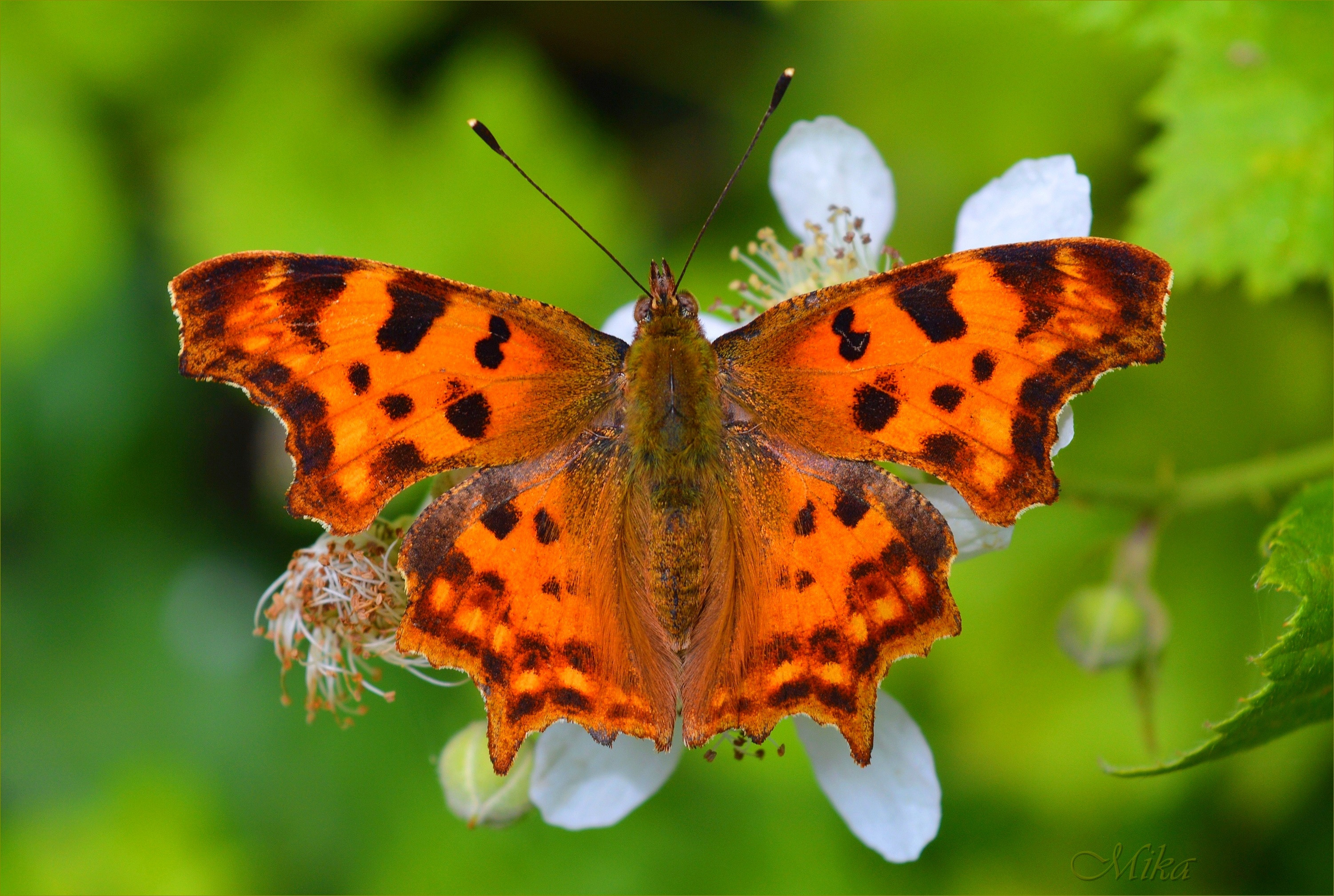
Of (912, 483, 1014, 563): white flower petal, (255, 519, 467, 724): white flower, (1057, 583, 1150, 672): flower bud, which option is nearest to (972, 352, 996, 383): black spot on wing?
(912, 483, 1014, 563): white flower petal

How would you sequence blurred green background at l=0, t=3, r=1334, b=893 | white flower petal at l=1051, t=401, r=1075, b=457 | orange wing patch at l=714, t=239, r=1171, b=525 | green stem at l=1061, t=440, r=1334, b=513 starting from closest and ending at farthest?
orange wing patch at l=714, t=239, r=1171, b=525 → white flower petal at l=1051, t=401, r=1075, b=457 → green stem at l=1061, t=440, r=1334, b=513 → blurred green background at l=0, t=3, r=1334, b=893

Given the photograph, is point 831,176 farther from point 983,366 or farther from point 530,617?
point 530,617

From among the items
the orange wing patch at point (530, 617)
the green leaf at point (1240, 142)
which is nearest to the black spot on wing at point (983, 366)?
the orange wing patch at point (530, 617)

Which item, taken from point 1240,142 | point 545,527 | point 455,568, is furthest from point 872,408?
point 1240,142

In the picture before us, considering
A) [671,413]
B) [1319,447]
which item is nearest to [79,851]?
[671,413]

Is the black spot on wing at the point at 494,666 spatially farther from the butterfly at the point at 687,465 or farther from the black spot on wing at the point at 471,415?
the black spot on wing at the point at 471,415

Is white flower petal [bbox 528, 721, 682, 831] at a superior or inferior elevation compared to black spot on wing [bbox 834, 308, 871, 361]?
inferior

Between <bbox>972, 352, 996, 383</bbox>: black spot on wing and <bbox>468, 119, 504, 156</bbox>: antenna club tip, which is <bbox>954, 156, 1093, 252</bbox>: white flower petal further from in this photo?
<bbox>468, 119, 504, 156</bbox>: antenna club tip
